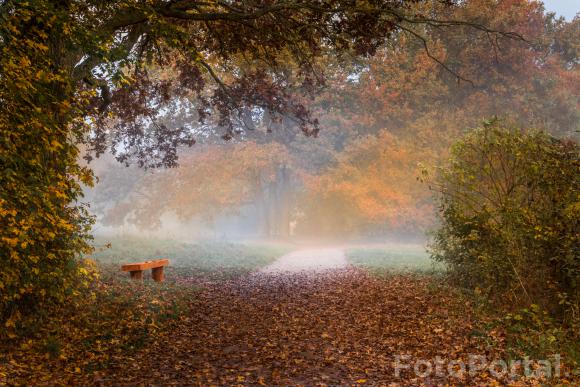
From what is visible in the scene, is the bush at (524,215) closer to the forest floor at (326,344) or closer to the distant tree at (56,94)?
the forest floor at (326,344)

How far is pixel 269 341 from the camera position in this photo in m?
8.69

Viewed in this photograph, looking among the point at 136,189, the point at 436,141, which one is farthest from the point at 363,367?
the point at 136,189

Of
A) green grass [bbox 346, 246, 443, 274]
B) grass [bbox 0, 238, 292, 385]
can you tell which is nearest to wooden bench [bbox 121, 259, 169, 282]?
grass [bbox 0, 238, 292, 385]

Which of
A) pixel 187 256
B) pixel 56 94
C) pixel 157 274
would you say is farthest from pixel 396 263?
pixel 56 94

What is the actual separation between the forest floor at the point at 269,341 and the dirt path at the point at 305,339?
0.02 metres

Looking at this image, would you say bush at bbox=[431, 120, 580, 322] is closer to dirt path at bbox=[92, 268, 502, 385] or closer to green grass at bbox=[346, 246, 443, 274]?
dirt path at bbox=[92, 268, 502, 385]

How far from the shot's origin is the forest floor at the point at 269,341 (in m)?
6.88

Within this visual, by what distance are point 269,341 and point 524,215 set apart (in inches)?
196

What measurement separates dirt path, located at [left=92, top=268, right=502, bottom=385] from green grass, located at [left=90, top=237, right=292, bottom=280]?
5.60 meters

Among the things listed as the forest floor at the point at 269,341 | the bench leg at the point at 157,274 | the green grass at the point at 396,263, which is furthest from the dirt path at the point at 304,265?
the forest floor at the point at 269,341

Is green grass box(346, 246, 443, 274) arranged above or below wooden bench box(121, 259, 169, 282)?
below

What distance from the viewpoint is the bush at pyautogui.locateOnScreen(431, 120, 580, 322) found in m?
8.56

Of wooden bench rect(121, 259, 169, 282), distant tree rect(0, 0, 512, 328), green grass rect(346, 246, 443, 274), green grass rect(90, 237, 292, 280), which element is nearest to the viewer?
distant tree rect(0, 0, 512, 328)

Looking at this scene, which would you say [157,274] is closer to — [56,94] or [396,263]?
[56,94]
